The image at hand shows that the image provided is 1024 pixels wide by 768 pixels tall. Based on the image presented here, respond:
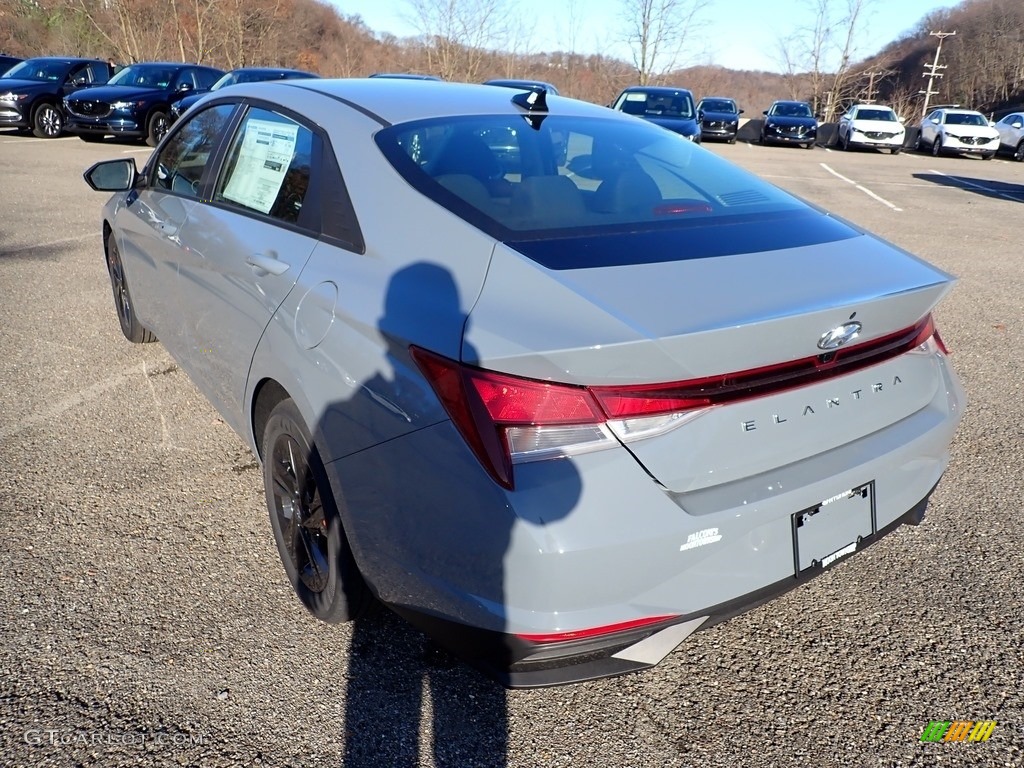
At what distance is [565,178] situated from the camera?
266cm

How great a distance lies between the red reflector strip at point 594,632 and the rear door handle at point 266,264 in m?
1.39

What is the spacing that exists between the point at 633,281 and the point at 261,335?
51.6 inches

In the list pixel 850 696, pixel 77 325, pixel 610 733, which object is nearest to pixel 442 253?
pixel 610 733

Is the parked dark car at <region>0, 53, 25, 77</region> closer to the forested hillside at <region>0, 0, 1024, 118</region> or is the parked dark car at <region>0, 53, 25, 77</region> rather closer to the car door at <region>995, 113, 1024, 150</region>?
the forested hillside at <region>0, 0, 1024, 118</region>

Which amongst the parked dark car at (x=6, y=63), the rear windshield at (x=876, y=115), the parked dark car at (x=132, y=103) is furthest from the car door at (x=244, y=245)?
the rear windshield at (x=876, y=115)

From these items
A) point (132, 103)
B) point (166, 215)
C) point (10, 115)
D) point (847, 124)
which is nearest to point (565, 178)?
point (166, 215)

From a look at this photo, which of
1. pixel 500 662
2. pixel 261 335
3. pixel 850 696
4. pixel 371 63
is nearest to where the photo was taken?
pixel 500 662

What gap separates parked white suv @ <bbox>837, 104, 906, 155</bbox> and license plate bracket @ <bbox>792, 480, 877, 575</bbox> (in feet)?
87.4

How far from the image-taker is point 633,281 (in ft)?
6.38

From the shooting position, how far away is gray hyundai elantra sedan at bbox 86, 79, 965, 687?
1788 mm

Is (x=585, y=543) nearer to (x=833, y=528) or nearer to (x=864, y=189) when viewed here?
(x=833, y=528)

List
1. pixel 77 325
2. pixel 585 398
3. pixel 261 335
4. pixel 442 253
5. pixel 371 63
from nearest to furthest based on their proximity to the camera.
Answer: pixel 585 398, pixel 442 253, pixel 261 335, pixel 77 325, pixel 371 63

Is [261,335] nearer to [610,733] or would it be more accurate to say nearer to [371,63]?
[610,733]

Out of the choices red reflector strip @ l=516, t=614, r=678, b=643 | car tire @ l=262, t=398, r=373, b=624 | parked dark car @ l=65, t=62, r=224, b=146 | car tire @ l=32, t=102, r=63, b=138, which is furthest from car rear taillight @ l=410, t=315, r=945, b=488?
car tire @ l=32, t=102, r=63, b=138
